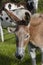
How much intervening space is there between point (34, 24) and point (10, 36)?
295 inches

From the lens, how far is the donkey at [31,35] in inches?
322

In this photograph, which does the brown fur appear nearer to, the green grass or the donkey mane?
the donkey mane

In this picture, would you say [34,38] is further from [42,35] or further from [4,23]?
[4,23]

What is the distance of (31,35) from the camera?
8562 mm

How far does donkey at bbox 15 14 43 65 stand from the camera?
8.17 metres

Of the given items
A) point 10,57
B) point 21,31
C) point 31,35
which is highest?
point 21,31

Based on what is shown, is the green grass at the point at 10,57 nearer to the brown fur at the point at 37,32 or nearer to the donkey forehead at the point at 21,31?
the brown fur at the point at 37,32

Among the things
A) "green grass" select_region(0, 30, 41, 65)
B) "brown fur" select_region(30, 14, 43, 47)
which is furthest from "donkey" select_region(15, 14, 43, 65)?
"green grass" select_region(0, 30, 41, 65)

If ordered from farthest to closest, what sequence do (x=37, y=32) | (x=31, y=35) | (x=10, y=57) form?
(x=10, y=57) < (x=37, y=32) < (x=31, y=35)

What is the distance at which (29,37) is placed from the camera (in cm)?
842

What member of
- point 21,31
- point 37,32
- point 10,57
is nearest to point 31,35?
point 37,32

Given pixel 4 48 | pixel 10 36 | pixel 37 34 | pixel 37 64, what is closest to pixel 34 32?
pixel 37 34

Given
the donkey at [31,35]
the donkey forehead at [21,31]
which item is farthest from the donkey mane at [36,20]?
the donkey forehead at [21,31]

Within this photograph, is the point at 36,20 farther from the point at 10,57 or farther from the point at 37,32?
the point at 10,57
